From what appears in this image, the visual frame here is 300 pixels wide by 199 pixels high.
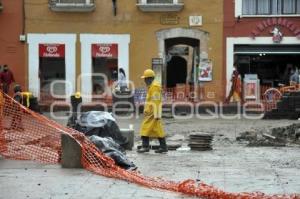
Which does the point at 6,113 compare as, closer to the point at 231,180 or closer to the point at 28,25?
the point at 231,180

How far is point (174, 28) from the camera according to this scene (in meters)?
27.0

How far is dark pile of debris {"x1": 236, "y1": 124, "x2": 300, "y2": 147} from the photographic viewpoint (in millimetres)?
15227

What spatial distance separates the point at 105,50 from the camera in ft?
89.7

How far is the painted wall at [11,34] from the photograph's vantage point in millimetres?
27234

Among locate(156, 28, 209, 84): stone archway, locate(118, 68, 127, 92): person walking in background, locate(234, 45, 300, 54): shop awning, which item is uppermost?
locate(156, 28, 209, 84): stone archway

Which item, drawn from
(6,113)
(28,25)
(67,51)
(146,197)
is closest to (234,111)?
(67,51)

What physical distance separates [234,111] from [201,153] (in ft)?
39.2

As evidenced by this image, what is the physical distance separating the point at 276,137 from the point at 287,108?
24.7 feet

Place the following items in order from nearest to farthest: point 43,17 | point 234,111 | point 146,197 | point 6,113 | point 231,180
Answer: point 146,197 → point 231,180 → point 6,113 → point 234,111 → point 43,17

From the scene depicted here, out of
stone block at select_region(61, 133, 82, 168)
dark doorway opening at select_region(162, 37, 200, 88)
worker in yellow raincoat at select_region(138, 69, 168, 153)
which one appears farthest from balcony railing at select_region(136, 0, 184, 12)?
stone block at select_region(61, 133, 82, 168)

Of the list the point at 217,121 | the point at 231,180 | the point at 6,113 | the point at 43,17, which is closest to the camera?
the point at 231,180

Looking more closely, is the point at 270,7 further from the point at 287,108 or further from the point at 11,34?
the point at 11,34

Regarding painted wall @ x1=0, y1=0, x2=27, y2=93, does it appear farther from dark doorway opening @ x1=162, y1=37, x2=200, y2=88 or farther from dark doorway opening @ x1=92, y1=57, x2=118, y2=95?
dark doorway opening @ x1=162, y1=37, x2=200, y2=88

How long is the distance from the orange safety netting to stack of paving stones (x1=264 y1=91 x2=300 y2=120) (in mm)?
11774
